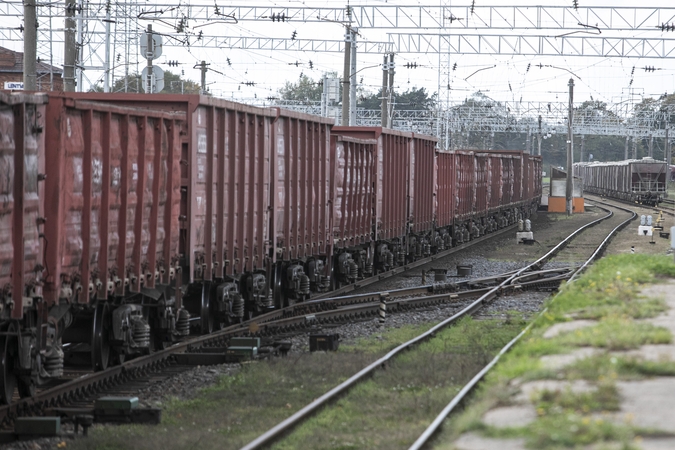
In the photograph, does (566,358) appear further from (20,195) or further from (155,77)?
(155,77)

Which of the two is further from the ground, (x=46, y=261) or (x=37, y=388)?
(x=46, y=261)

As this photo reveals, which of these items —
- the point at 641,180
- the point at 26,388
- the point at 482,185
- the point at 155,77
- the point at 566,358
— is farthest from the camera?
the point at 641,180

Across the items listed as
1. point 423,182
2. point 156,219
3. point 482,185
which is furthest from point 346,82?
point 156,219

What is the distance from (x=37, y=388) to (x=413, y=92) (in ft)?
374

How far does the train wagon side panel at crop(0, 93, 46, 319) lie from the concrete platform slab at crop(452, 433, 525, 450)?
13.9ft

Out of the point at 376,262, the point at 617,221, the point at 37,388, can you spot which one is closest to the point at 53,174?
the point at 37,388

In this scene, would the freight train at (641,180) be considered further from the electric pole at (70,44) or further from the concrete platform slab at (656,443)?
the concrete platform slab at (656,443)

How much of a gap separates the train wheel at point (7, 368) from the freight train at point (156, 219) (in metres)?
0.02

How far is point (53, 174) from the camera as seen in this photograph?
10008 millimetres

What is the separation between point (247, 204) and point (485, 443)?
370 inches

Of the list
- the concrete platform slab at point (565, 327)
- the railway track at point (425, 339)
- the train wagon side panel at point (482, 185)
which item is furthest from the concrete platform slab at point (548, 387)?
the train wagon side panel at point (482, 185)

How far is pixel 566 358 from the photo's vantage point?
1003 cm

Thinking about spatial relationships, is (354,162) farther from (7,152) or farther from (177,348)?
(7,152)

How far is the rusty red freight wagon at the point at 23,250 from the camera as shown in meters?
9.21
